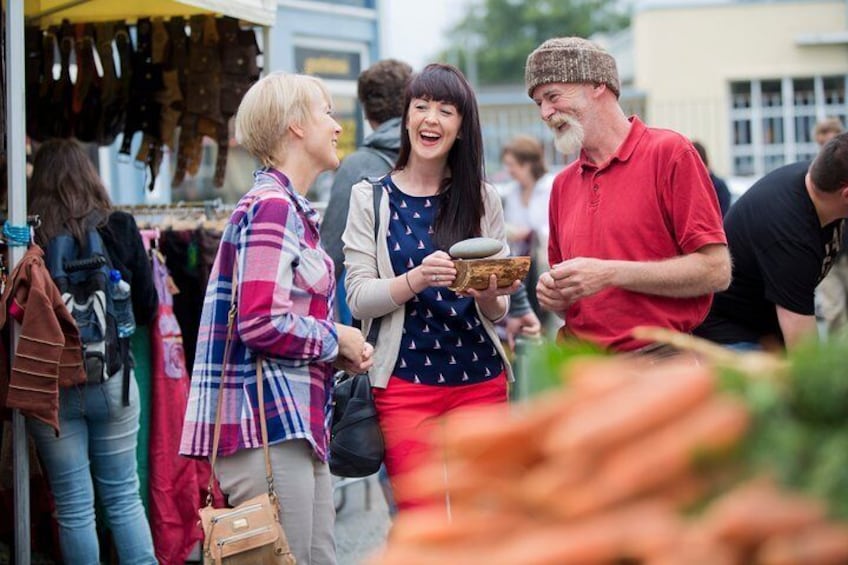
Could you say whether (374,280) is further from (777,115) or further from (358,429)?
(777,115)

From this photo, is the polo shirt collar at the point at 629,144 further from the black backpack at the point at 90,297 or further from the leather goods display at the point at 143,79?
the leather goods display at the point at 143,79

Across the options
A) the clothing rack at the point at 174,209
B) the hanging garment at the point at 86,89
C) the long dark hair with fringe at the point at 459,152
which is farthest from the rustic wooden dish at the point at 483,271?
the hanging garment at the point at 86,89

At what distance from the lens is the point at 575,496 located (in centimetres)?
Result: 123

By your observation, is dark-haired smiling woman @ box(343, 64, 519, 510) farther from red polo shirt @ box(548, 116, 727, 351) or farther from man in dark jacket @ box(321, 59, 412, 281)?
man in dark jacket @ box(321, 59, 412, 281)

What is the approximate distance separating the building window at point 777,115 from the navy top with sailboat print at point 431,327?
23.9 m

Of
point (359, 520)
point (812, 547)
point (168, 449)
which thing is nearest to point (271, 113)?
point (168, 449)

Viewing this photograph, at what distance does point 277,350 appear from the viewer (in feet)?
10.8

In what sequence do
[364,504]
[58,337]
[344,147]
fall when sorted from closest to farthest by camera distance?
[58,337], [364,504], [344,147]

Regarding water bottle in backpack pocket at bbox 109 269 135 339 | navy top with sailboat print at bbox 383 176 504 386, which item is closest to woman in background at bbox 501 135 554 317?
water bottle in backpack pocket at bbox 109 269 135 339

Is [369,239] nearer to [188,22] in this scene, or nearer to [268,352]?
[268,352]

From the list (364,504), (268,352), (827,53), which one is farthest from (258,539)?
(827,53)

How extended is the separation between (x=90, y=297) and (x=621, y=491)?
3851 mm

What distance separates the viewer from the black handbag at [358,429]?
12.6 ft

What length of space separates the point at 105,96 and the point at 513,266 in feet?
10.4
